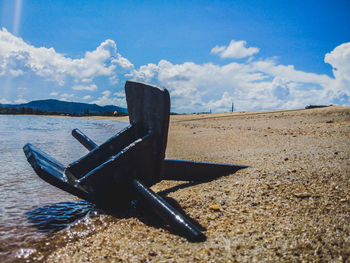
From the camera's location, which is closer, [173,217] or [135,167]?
[173,217]

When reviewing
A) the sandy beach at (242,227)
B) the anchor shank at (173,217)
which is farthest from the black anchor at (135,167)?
the sandy beach at (242,227)

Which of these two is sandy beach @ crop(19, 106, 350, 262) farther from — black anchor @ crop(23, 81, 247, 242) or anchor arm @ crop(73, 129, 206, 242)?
black anchor @ crop(23, 81, 247, 242)

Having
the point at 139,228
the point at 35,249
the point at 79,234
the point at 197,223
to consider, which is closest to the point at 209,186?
the point at 197,223

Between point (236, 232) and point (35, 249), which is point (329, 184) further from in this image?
point (35, 249)

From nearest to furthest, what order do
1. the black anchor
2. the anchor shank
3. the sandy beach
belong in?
the sandy beach, the anchor shank, the black anchor

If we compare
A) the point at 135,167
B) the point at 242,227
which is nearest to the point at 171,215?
the point at 242,227

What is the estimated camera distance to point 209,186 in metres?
3.51

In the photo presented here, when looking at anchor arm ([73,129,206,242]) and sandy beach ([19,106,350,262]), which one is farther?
anchor arm ([73,129,206,242])

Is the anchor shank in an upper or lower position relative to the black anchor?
lower

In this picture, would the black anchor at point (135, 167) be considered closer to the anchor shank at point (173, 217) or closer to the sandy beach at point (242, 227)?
the anchor shank at point (173, 217)

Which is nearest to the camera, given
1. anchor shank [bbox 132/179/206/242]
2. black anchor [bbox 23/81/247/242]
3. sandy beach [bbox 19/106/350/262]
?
sandy beach [bbox 19/106/350/262]

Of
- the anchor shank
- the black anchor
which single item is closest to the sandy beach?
the anchor shank

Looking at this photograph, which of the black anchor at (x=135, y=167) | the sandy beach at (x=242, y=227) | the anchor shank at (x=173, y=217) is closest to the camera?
the sandy beach at (x=242, y=227)

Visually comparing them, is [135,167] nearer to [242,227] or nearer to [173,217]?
[173,217]
